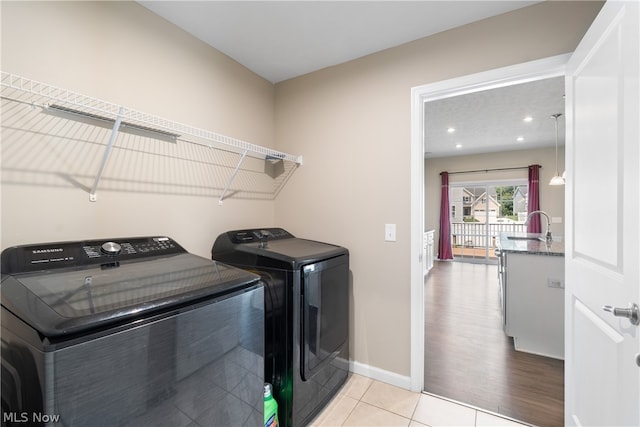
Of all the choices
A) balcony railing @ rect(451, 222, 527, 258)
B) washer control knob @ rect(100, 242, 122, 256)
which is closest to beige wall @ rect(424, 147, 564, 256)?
balcony railing @ rect(451, 222, 527, 258)

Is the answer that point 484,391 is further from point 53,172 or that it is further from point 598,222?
point 53,172

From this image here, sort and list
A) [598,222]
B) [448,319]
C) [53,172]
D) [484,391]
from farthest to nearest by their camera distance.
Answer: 1. [448,319]
2. [484,391]
3. [53,172]
4. [598,222]

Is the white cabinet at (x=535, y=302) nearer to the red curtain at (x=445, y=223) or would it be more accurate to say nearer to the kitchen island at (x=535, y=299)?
the kitchen island at (x=535, y=299)

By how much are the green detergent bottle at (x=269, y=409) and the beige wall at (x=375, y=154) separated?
0.81 meters

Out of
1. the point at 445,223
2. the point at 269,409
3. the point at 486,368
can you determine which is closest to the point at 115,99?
the point at 269,409

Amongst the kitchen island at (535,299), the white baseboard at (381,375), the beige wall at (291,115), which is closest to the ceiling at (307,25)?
the beige wall at (291,115)

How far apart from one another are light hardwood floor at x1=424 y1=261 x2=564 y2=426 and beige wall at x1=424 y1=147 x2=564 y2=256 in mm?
3383

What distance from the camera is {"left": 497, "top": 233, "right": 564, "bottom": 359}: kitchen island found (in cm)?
250

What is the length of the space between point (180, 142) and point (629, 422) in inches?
93.1

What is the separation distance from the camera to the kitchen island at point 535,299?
2.50 metres

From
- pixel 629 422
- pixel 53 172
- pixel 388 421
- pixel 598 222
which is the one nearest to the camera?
pixel 629 422

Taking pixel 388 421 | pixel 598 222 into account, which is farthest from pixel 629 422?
pixel 388 421

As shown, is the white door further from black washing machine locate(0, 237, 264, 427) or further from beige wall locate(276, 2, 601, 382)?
black washing machine locate(0, 237, 264, 427)

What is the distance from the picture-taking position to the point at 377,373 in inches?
81.5
